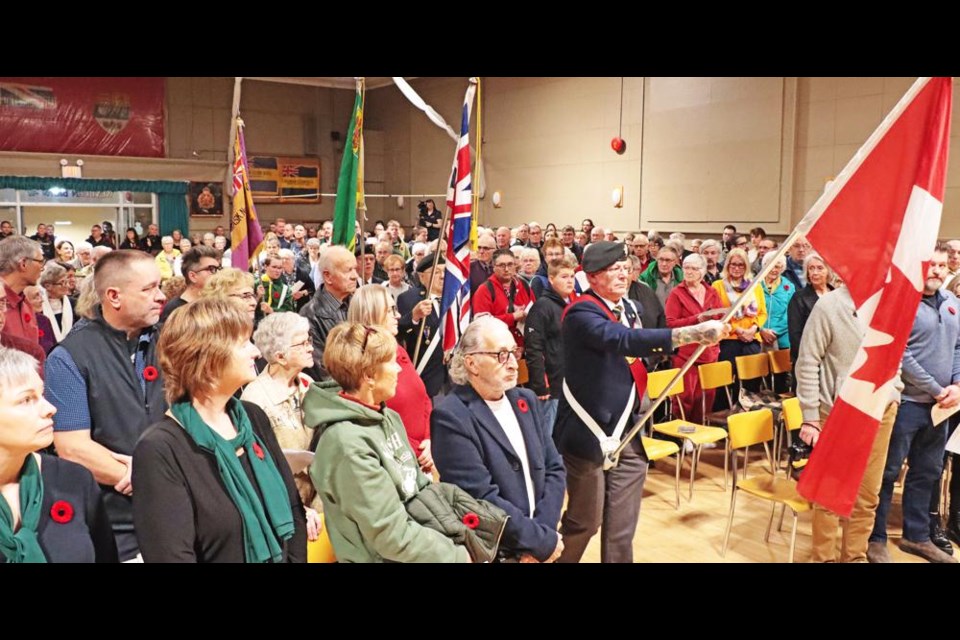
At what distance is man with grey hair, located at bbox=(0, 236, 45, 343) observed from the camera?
396 cm

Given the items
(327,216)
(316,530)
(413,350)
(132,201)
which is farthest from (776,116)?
(132,201)

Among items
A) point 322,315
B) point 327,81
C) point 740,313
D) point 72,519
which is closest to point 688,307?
point 740,313

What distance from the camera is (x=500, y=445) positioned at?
2.79 metres

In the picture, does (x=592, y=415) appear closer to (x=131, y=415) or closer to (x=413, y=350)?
(x=131, y=415)

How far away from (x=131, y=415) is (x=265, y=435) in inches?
24.0

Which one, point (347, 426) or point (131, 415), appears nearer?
point (347, 426)

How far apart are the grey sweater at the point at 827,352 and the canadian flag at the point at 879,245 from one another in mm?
1378

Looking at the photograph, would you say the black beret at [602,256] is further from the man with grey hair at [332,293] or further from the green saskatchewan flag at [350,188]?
the green saskatchewan flag at [350,188]

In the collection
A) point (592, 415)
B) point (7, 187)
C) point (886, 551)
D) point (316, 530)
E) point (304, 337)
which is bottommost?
point (886, 551)

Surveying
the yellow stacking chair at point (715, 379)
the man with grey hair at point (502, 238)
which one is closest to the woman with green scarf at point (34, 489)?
the yellow stacking chair at point (715, 379)

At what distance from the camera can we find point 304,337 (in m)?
3.24

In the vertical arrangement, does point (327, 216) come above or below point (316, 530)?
above

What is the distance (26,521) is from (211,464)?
41 cm

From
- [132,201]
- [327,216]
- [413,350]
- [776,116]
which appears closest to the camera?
[413,350]
